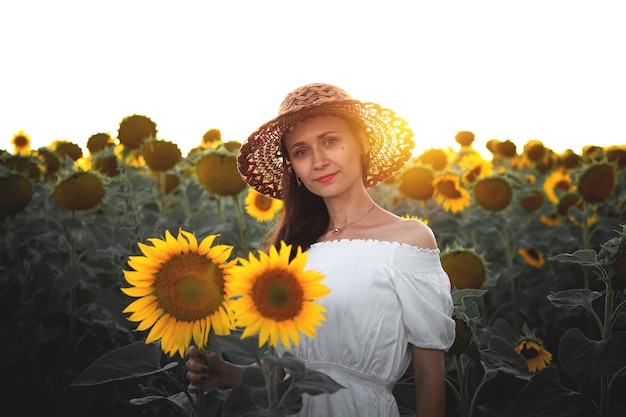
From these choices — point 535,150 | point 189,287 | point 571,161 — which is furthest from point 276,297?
point 535,150

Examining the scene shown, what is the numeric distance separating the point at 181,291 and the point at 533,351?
2.20 metres

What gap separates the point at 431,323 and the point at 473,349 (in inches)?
13.2

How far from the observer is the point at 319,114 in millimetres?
2242

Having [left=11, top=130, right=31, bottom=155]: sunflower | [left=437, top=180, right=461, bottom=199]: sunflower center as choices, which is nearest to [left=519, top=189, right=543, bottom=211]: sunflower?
[left=437, top=180, right=461, bottom=199]: sunflower center

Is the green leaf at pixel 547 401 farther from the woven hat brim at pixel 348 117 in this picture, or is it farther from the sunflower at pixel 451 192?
the sunflower at pixel 451 192

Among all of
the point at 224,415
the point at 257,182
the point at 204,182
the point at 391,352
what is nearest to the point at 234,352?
the point at 224,415

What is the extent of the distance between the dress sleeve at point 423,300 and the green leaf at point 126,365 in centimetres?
86

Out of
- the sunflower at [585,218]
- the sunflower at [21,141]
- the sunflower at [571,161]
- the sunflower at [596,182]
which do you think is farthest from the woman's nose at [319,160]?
the sunflower at [21,141]

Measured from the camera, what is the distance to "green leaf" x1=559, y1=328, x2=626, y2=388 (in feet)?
6.63

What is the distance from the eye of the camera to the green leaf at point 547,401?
210 centimetres

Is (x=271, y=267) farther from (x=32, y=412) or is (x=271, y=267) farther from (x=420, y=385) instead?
(x=32, y=412)

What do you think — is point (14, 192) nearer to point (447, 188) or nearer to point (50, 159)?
point (50, 159)

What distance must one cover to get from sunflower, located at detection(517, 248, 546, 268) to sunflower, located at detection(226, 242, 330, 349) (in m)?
3.83

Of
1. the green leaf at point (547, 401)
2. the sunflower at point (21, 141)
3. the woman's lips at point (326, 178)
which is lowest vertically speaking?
the green leaf at point (547, 401)
